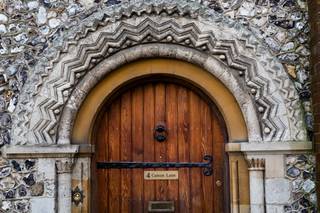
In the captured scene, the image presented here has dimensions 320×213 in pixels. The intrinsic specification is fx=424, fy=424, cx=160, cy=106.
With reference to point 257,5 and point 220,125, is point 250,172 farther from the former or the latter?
point 257,5

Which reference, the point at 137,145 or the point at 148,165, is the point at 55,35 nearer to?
A: the point at 137,145

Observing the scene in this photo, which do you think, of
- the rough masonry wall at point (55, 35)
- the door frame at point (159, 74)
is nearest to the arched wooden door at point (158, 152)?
the door frame at point (159, 74)

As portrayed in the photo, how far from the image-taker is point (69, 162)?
144 inches

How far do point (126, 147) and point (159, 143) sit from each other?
313 millimetres

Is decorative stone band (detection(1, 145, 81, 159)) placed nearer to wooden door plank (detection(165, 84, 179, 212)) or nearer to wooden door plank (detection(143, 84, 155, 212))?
wooden door plank (detection(143, 84, 155, 212))

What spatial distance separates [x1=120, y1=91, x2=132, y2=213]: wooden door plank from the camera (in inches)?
155

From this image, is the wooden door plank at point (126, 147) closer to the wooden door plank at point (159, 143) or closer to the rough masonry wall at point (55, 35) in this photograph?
the wooden door plank at point (159, 143)

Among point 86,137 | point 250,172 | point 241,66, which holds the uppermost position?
point 241,66

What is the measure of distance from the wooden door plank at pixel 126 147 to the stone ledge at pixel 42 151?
513 mm

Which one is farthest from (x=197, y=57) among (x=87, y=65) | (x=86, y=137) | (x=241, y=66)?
(x=86, y=137)

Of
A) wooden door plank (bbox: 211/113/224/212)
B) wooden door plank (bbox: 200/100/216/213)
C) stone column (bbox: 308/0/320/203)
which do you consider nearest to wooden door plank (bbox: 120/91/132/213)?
wooden door plank (bbox: 200/100/216/213)

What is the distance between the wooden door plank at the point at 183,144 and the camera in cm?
393

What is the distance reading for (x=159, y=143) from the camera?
3984mm

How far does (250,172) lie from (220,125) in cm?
56
